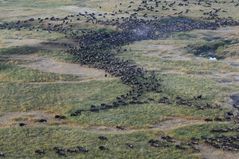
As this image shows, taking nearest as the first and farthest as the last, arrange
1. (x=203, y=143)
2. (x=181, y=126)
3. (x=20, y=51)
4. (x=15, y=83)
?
(x=203, y=143)
(x=181, y=126)
(x=15, y=83)
(x=20, y=51)

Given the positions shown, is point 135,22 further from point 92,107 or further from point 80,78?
point 92,107

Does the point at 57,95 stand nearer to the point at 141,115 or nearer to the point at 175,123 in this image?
the point at 141,115

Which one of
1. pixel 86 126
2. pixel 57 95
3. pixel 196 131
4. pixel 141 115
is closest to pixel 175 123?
pixel 196 131

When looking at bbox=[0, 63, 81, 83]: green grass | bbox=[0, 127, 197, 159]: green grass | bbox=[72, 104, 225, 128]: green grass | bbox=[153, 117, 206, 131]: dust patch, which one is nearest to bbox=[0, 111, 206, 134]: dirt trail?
bbox=[153, 117, 206, 131]: dust patch

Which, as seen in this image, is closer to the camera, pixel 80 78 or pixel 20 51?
pixel 80 78

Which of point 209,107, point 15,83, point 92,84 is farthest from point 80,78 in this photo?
point 209,107
